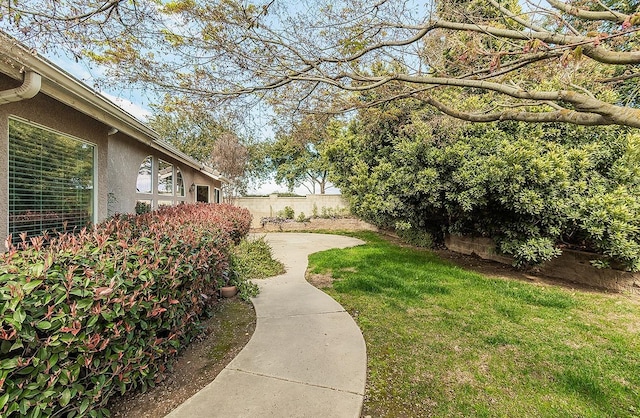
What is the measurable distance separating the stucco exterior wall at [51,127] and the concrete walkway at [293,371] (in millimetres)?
3103

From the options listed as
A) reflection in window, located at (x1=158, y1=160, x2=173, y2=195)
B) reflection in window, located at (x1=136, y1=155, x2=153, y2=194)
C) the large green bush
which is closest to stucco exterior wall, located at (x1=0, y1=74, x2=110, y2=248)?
reflection in window, located at (x1=136, y1=155, x2=153, y2=194)

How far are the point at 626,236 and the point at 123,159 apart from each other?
9704 mm

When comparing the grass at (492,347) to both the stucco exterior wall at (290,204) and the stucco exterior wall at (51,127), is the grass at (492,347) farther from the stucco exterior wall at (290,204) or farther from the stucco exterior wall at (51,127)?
the stucco exterior wall at (290,204)

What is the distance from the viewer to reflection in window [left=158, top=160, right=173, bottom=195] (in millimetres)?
8589

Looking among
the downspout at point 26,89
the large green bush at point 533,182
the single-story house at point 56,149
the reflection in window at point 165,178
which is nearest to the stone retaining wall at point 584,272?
the large green bush at point 533,182

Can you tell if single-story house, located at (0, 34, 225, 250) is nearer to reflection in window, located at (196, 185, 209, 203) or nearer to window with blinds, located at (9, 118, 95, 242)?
window with blinds, located at (9, 118, 95, 242)

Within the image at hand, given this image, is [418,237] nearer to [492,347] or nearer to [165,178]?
[492,347]

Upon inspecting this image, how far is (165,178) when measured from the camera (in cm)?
916

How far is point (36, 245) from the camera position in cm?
199

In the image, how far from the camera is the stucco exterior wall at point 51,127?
10.6ft

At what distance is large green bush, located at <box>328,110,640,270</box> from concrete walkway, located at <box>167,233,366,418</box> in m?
4.16

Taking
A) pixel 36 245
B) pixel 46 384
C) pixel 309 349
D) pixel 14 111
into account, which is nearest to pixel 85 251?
pixel 36 245

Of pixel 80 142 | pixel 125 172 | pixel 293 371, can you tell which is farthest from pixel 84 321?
pixel 125 172

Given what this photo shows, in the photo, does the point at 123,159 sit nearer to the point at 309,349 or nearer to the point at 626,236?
the point at 309,349
